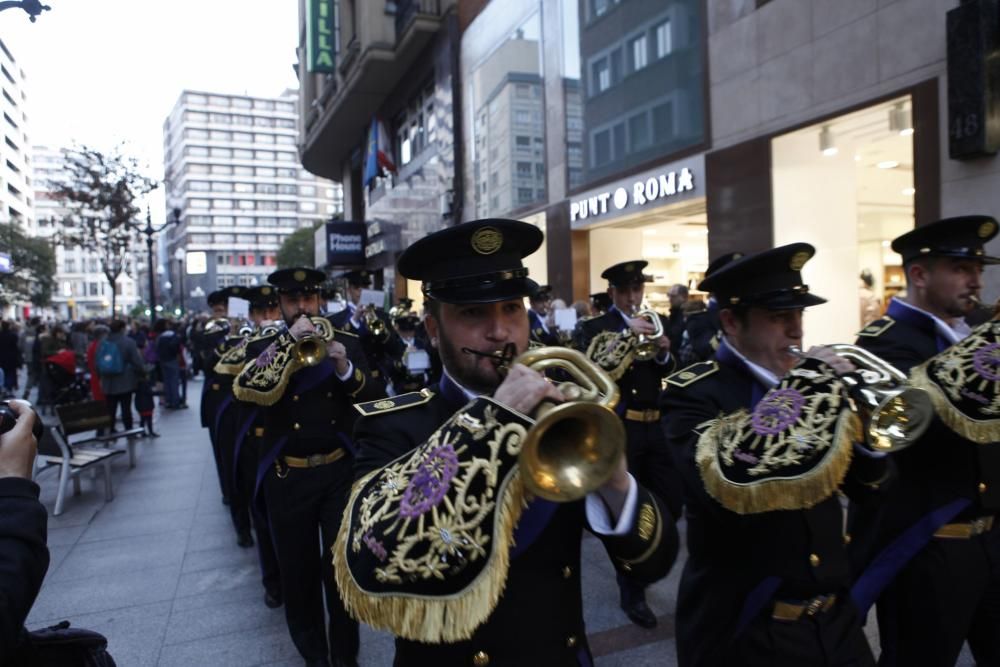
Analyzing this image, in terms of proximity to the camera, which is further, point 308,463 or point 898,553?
point 308,463

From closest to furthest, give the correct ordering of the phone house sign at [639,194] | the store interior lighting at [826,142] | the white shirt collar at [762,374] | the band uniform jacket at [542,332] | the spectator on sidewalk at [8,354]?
the white shirt collar at [762,374] < the band uniform jacket at [542,332] < the store interior lighting at [826,142] < the phone house sign at [639,194] < the spectator on sidewalk at [8,354]

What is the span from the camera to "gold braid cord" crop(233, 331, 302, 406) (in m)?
4.21

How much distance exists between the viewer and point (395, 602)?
1.56m

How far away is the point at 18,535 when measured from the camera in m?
1.71

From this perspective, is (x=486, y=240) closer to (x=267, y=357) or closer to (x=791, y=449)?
(x=791, y=449)

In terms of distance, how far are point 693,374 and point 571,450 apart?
153cm

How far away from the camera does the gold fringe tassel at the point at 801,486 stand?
7.00ft

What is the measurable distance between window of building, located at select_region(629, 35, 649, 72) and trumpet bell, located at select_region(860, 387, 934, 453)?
11.7 m

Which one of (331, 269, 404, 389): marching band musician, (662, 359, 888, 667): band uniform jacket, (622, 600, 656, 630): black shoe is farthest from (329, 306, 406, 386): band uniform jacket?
(662, 359, 888, 667): band uniform jacket

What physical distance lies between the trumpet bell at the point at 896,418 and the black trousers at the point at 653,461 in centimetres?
290

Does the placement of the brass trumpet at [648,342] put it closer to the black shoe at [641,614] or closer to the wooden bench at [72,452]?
the black shoe at [641,614]

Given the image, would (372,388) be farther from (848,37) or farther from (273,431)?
(848,37)

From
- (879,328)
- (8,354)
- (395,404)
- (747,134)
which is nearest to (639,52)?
(747,134)

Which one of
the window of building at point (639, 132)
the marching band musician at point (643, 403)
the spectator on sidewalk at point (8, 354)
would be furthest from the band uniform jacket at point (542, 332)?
the spectator on sidewalk at point (8, 354)
